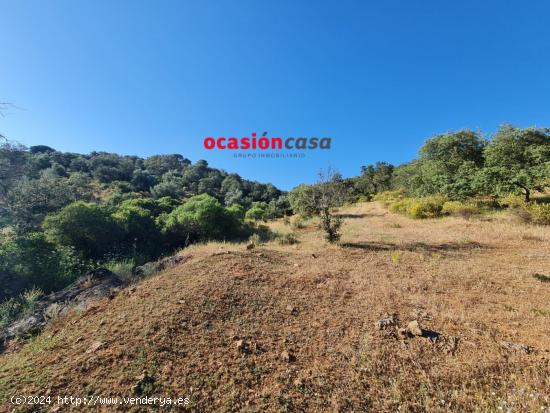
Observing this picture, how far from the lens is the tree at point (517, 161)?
13500 mm

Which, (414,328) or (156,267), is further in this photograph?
(156,267)

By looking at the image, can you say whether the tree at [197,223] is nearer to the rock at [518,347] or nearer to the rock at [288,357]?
the rock at [288,357]

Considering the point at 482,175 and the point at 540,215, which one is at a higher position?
the point at 482,175

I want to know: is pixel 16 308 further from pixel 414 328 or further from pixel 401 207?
pixel 401 207

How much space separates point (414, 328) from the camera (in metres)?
3.65

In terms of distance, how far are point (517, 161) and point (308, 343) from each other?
65.1 ft

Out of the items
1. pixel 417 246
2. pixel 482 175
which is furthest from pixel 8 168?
pixel 482 175

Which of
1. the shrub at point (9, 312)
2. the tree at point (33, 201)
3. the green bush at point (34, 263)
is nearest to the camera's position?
the shrub at point (9, 312)

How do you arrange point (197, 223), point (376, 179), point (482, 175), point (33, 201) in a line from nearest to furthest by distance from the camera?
point (197, 223), point (33, 201), point (482, 175), point (376, 179)

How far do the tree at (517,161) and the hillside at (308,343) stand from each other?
11.1 m

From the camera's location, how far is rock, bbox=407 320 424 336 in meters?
3.56

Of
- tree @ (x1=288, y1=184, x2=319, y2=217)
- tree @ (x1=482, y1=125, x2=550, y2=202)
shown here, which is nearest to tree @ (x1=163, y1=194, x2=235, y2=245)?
tree @ (x1=288, y1=184, x2=319, y2=217)

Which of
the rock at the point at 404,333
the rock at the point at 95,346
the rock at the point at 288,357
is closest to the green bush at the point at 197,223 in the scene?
the rock at the point at 95,346

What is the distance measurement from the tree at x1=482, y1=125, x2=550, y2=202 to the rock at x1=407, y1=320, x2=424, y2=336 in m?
16.4
